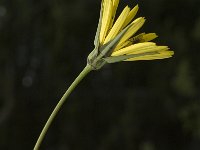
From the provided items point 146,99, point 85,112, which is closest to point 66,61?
point 85,112

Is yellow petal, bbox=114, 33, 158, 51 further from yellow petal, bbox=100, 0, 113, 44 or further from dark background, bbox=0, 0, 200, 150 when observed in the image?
dark background, bbox=0, 0, 200, 150

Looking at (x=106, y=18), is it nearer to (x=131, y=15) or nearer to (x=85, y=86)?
(x=131, y=15)

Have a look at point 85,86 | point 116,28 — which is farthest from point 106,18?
point 85,86

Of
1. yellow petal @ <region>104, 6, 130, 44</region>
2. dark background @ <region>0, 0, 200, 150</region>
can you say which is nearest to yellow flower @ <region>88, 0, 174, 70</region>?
yellow petal @ <region>104, 6, 130, 44</region>

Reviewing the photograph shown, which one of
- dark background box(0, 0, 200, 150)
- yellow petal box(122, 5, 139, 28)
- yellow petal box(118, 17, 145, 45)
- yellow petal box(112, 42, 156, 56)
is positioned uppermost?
yellow petal box(122, 5, 139, 28)

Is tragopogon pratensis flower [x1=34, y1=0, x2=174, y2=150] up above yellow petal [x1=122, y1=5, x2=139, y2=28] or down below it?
below

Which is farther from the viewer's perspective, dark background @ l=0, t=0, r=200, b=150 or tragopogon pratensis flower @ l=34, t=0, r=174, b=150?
dark background @ l=0, t=0, r=200, b=150

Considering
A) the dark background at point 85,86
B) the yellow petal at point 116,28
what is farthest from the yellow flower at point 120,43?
the dark background at point 85,86
